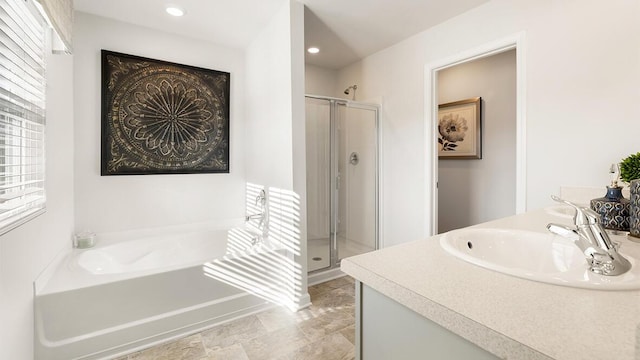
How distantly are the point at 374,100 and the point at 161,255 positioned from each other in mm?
2765

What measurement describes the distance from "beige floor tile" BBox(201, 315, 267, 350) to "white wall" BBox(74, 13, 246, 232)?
1.31 m

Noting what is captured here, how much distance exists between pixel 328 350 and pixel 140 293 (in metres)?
1.26

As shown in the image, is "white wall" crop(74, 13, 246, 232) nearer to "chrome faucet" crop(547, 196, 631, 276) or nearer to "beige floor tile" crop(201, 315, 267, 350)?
"beige floor tile" crop(201, 315, 267, 350)

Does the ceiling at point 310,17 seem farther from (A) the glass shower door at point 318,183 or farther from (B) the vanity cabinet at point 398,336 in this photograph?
(B) the vanity cabinet at point 398,336

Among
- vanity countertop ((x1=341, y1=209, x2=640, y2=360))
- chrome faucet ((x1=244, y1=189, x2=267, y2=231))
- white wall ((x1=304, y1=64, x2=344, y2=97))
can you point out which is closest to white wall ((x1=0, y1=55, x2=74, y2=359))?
chrome faucet ((x1=244, y1=189, x2=267, y2=231))

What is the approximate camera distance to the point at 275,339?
1.91 metres

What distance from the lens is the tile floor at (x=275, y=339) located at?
5.73 feet

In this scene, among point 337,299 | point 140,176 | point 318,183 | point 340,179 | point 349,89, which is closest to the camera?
point 337,299

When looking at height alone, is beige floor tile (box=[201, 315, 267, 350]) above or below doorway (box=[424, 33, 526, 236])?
below

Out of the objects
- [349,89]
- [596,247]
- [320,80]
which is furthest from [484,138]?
[596,247]

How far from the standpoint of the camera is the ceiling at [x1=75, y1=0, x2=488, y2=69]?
7.56 ft

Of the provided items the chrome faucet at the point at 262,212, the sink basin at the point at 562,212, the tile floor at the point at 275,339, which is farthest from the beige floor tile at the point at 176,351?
the sink basin at the point at 562,212

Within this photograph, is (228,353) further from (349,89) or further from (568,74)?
(349,89)

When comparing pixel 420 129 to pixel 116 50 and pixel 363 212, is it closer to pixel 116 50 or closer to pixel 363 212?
pixel 363 212
